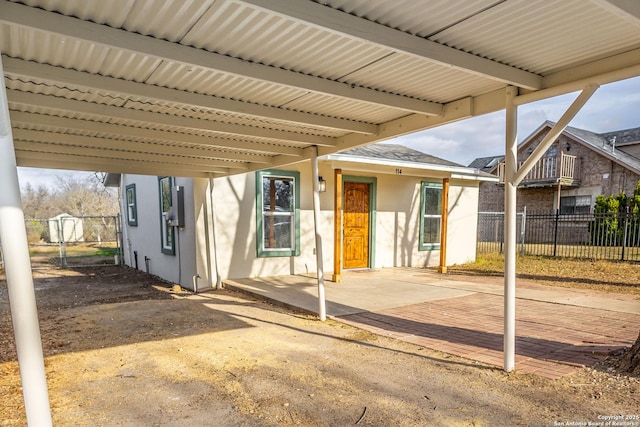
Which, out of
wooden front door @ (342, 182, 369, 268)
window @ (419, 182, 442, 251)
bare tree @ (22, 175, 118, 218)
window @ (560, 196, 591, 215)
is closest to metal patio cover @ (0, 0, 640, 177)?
wooden front door @ (342, 182, 369, 268)

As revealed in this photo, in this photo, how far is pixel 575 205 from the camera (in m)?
19.5

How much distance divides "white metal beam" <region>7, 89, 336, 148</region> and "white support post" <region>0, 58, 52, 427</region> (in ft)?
6.39

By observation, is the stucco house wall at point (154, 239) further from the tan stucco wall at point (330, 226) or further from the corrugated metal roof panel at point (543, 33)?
the corrugated metal roof panel at point (543, 33)

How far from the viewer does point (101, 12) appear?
201cm

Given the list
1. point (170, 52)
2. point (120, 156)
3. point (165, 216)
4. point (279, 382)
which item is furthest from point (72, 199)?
point (170, 52)

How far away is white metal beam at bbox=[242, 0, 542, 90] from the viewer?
1924 mm

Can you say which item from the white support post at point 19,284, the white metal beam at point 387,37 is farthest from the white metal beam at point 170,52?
the white metal beam at point 387,37

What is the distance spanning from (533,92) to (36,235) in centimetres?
2544

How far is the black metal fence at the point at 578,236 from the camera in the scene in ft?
37.2

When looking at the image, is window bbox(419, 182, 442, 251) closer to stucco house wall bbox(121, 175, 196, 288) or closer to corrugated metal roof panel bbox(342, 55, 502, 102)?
stucco house wall bbox(121, 175, 196, 288)

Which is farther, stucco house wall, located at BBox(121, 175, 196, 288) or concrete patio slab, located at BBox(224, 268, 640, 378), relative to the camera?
stucco house wall, located at BBox(121, 175, 196, 288)

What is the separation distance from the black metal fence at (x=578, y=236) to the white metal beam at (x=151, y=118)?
11.2 meters

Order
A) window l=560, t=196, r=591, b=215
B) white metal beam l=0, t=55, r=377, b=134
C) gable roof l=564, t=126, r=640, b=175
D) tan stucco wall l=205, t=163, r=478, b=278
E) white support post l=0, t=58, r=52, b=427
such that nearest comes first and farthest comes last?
white support post l=0, t=58, r=52, b=427 → white metal beam l=0, t=55, r=377, b=134 → tan stucco wall l=205, t=163, r=478, b=278 → gable roof l=564, t=126, r=640, b=175 → window l=560, t=196, r=591, b=215

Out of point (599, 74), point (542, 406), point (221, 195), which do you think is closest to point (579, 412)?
point (542, 406)
